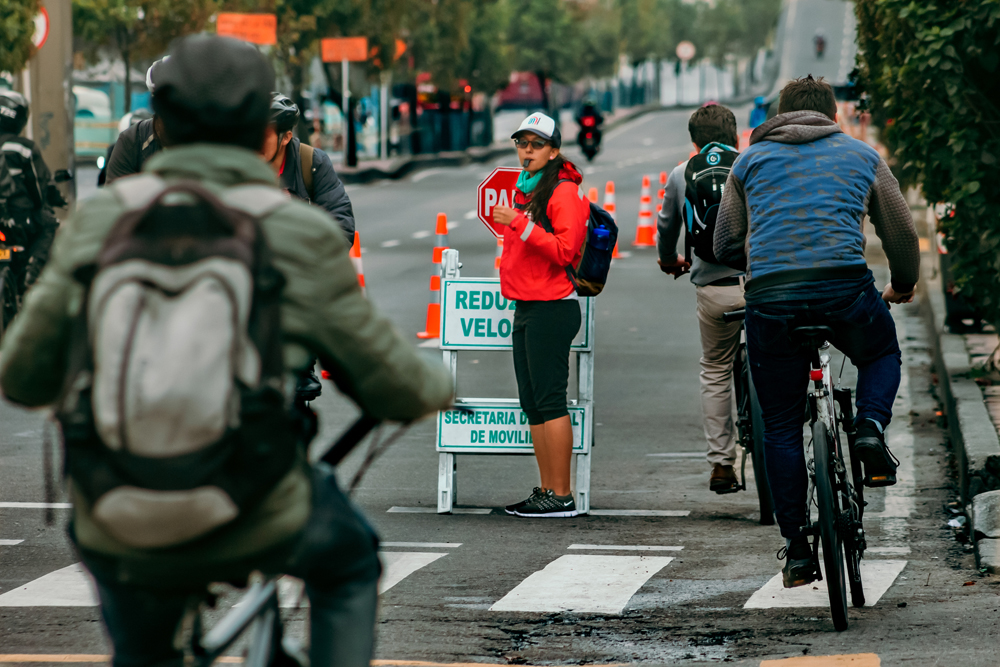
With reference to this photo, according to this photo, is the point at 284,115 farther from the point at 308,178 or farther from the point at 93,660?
the point at 93,660

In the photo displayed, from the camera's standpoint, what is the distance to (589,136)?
4441 cm

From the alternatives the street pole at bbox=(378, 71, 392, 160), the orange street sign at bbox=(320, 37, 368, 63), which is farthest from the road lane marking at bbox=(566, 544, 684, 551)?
the street pole at bbox=(378, 71, 392, 160)

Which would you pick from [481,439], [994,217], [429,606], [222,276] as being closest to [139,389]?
[222,276]

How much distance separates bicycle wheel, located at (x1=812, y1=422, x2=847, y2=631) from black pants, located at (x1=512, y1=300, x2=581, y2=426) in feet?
7.02

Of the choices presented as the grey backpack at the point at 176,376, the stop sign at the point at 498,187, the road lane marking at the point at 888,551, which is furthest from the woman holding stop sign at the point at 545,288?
the grey backpack at the point at 176,376

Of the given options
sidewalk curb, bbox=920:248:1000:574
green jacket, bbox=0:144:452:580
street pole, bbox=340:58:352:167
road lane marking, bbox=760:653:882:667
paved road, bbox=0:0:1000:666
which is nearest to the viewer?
green jacket, bbox=0:144:452:580

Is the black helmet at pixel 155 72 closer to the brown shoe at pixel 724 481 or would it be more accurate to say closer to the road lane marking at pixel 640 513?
the road lane marking at pixel 640 513

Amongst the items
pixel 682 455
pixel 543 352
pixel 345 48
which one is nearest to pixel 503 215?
pixel 543 352

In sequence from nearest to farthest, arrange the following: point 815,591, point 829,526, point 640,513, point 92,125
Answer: point 829,526, point 815,591, point 640,513, point 92,125

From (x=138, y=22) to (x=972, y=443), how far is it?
32386 mm

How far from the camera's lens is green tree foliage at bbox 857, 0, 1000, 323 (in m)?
9.06

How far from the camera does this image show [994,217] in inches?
366

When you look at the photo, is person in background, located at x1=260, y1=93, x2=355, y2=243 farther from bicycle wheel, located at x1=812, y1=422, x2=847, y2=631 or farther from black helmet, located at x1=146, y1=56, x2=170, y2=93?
bicycle wheel, located at x1=812, y1=422, x2=847, y2=631

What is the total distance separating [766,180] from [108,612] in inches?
135
